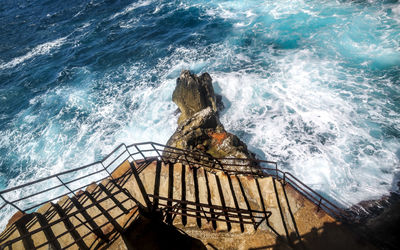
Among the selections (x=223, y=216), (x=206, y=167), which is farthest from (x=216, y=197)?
(x=206, y=167)

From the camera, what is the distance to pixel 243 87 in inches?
738

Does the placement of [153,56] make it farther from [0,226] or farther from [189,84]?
[0,226]

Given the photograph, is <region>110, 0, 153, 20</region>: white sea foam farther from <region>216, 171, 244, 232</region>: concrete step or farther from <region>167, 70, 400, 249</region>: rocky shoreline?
<region>216, 171, 244, 232</region>: concrete step

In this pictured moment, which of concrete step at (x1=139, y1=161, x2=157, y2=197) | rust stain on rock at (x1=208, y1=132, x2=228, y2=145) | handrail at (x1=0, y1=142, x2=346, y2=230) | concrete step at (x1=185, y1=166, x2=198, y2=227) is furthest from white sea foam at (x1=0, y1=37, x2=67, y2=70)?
concrete step at (x1=185, y1=166, x2=198, y2=227)

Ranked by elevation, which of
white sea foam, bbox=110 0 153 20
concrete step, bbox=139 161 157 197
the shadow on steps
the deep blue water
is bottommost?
the deep blue water

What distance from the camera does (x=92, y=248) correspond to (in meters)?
5.95

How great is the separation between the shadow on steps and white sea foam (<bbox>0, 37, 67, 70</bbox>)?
1528 inches

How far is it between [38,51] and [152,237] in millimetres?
41699

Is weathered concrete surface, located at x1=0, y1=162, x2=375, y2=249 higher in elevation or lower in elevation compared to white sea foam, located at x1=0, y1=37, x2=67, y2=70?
higher

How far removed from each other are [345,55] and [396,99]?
7.11 m

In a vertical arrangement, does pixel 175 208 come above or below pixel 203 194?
above

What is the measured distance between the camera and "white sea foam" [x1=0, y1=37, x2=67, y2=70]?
30.3 meters

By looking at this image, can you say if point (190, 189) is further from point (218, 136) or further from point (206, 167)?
point (218, 136)

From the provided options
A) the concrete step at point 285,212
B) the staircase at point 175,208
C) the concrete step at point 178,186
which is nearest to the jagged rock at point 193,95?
the concrete step at point 178,186
